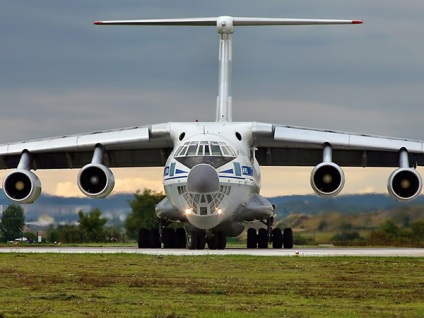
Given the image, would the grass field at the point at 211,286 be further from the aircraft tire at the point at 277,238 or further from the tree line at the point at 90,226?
the tree line at the point at 90,226

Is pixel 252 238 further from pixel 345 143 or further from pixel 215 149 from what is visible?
pixel 215 149

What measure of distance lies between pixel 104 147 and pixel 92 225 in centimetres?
728

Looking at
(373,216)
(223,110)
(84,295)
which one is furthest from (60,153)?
(84,295)

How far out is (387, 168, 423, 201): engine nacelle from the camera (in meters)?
27.4

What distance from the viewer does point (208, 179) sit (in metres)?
24.9

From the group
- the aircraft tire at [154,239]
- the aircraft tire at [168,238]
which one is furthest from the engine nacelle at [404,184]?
the aircraft tire at [154,239]

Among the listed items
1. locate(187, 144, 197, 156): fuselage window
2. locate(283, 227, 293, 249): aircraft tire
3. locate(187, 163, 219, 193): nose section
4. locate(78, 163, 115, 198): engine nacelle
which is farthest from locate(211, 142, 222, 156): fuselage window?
locate(283, 227, 293, 249): aircraft tire

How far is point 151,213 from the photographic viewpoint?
36281 mm

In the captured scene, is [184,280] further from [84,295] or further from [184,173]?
[184,173]

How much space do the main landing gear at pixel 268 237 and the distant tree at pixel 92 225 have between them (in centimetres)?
578

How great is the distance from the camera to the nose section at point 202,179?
2484 cm

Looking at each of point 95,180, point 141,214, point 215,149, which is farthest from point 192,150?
point 141,214

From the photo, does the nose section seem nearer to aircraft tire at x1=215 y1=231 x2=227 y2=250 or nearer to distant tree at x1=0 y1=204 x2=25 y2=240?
aircraft tire at x1=215 y1=231 x2=227 y2=250

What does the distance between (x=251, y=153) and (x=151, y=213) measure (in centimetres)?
828
